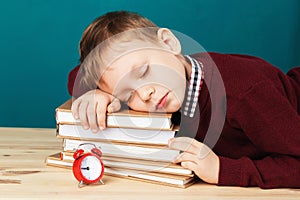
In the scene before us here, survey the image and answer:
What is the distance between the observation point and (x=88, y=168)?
0.95 metres

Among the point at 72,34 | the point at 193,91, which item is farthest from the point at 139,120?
the point at 72,34

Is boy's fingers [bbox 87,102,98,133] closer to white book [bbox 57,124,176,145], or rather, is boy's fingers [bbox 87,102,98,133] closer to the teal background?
white book [bbox 57,124,176,145]

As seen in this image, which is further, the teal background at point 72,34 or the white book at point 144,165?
the teal background at point 72,34

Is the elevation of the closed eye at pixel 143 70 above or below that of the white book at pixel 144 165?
above

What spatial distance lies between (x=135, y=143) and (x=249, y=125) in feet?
0.71

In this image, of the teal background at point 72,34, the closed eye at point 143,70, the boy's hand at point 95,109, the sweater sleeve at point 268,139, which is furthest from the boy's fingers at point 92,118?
the teal background at point 72,34

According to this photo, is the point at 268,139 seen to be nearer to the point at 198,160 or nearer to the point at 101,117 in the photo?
the point at 198,160

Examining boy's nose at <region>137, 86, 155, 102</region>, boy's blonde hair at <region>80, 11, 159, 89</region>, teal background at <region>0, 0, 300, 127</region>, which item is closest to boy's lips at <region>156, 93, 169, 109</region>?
boy's nose at <region>137, 86, 155, 102</region>

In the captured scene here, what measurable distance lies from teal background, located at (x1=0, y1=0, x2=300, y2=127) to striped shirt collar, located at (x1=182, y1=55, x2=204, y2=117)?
70 centimetres

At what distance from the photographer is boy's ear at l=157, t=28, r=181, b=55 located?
1053 millimetres

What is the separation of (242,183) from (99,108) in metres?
0.30

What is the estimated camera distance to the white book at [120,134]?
955 mm

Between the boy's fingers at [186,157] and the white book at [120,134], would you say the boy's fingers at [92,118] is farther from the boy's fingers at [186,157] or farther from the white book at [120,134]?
the boy's fingers at [186,157]

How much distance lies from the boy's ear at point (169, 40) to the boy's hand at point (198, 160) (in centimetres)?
19
